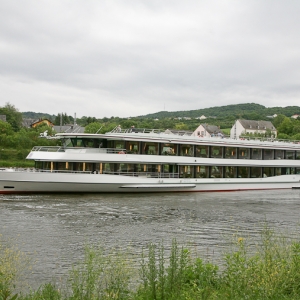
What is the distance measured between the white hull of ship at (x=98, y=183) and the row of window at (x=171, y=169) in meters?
0.53

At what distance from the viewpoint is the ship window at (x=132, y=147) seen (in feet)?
94.0

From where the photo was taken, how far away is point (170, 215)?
19.9 m

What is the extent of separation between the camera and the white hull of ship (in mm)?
25000

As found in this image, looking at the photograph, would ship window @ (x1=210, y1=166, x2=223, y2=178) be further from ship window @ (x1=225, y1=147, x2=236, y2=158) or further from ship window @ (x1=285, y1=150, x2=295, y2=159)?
ship window @ (x1=285, y1=150, x2=295, y2=159)

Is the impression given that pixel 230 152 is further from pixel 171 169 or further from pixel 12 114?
pixel 12 114

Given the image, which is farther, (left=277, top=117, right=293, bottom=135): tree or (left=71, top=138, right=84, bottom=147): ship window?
(left=277, top=117, right=293, bottom=135): tree

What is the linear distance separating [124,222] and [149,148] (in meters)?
12.0

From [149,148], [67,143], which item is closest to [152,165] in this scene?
[149,148]

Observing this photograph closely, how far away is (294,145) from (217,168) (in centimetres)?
848

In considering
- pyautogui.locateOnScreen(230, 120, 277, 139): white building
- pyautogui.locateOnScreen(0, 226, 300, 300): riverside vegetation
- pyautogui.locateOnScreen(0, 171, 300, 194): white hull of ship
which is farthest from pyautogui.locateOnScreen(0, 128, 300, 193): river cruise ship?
pyautogui.locateOnScreen(230, 120, 277, 139): white building

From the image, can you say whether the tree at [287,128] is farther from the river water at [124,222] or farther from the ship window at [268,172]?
the river water at [124,222]

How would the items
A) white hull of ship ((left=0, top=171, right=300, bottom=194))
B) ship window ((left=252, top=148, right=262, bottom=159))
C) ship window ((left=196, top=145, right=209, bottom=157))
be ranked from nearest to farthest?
white hull of ship ((left=0, top=171, right=300, bottom=194)) → ship window ((left=196, top=145, right=209, bottom=157)) → ship window ((left=252, top=148, right=262, bottom=159))

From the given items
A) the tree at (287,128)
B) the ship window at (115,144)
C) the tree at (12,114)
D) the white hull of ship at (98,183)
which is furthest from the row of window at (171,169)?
the tree at (12,114)

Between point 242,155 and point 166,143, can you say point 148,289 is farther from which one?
point 242,155
